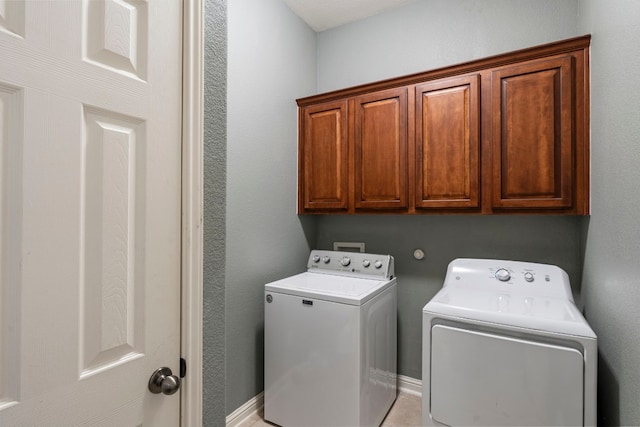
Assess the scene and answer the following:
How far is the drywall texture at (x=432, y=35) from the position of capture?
1.92 metres

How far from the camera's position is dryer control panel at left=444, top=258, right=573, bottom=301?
167 centimetres

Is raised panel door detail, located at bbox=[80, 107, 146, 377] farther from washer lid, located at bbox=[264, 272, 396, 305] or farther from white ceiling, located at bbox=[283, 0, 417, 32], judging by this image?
white ceiling, located at bbox=[283, 0, 417, 32]

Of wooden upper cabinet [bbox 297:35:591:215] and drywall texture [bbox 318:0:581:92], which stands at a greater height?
drywall texture [bbox 318:0:581:92]

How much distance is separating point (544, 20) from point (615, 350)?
189 centimetres

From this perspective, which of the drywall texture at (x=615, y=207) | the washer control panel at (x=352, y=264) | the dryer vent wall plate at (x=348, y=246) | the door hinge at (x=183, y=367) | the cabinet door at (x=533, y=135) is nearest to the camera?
the door hinge at (x=183, y=367)

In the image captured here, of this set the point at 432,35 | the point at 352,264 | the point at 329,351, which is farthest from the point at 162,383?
the point at 432,35

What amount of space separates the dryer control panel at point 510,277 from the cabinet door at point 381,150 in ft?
1.80

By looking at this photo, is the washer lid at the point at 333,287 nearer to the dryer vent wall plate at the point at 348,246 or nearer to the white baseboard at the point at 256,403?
the dryer vent wall plate at the point at 348,246

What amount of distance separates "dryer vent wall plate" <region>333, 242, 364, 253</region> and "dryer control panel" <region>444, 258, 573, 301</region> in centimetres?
74

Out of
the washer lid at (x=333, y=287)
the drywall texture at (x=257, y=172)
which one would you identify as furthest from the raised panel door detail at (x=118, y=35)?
the washer lid at (x=333, y=287)

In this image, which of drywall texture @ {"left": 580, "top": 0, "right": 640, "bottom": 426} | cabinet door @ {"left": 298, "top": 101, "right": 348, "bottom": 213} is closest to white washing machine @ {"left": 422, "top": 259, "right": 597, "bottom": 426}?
drywall texture @ {"left": 580, "top": 0, "right": 640, "bottom": 426}

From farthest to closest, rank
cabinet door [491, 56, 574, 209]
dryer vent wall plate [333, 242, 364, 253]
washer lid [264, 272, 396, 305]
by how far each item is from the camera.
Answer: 1. dryer vent wall plate [333, 242, 364, 253]
2. washer lid [264, 272, 396, 305]
3. cabinet door [491, 56, 574, 209]

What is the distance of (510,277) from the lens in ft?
5.81

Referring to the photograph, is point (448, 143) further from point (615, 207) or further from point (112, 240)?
point (112, 240)
